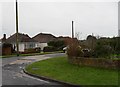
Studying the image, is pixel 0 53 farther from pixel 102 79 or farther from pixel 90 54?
pixel 102 79

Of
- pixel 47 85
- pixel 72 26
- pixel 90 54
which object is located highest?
pixel 72 26

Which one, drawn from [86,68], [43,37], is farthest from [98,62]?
[43,37]

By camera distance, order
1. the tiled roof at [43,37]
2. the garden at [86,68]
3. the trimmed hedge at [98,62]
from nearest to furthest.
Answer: the garden at [86,68] < the trimmed hedge at [98,62] < the tiled roof at [43,37]

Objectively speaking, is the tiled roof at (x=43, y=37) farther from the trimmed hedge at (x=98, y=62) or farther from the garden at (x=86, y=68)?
the trimmed hedge at (x=98, y=62)

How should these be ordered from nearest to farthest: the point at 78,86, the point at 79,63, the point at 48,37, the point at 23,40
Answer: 1. the point at 78,86
2. the point at 79,63
3. the point at 23,40
4. the point at 48,37

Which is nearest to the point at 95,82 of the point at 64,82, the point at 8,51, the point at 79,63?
the point at 64,82

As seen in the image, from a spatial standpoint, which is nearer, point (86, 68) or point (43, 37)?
point (86, 68)

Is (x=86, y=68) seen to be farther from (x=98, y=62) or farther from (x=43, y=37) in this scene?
(x=43, y=37)

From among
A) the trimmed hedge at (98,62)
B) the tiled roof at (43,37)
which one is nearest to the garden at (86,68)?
the trimmed hedge at (98,62)

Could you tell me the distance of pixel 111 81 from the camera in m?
10.5

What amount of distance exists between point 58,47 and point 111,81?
143 ft

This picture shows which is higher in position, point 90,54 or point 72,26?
point 72,26

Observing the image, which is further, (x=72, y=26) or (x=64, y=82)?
(x=72, y=26)

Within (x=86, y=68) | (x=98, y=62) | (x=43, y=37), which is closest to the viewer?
(x=86, y=68)
